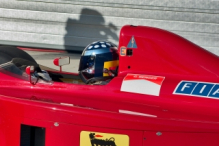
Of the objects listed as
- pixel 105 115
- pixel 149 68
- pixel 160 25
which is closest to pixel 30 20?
pixel 160 25

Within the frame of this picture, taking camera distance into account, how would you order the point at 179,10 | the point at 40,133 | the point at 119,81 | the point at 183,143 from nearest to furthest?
the point at 183,143
the point at 40,133
the point at 119,81
the point at 179,10

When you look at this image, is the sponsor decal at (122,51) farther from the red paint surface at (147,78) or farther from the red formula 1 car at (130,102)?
the red paint surface at (147,78)

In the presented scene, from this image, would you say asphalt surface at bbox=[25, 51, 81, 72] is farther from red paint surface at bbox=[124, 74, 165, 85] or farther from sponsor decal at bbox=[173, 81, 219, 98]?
sponsor decal at bbox=[173, 81, 219, 98]

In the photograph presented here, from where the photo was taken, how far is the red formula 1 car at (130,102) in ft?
8.16

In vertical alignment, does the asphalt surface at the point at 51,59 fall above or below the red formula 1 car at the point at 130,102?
below

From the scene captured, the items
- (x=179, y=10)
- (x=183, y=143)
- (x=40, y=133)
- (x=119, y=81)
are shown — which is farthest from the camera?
(x=179, y=10)

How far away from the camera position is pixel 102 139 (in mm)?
2525

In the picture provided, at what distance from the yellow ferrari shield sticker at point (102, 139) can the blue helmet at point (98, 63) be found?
0.68 metres

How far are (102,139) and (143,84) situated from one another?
0.61m

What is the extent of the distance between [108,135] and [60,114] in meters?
0.36

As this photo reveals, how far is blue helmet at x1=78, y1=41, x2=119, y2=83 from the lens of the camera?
3129 millimetres

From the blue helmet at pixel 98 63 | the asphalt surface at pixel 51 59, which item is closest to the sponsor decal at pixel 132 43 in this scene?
the blue helmet at pixel 98 63

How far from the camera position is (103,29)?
669 centimetres

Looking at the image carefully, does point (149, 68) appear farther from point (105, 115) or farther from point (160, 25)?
point (160, 25)
